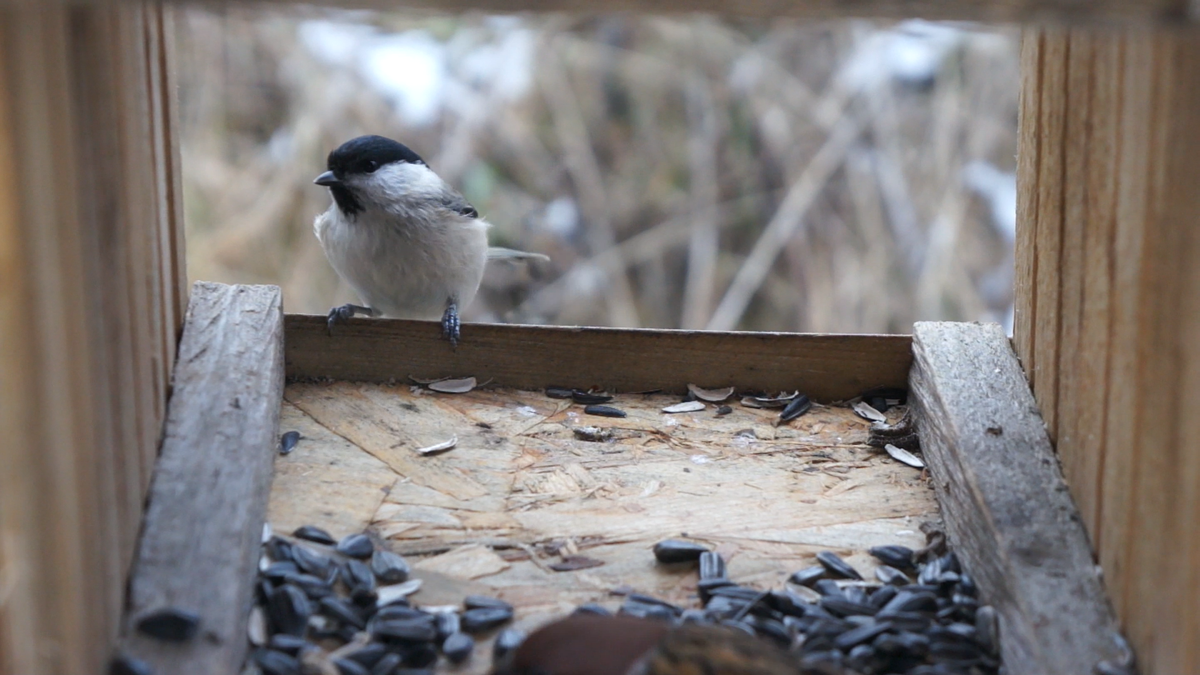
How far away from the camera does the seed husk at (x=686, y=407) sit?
221 cm

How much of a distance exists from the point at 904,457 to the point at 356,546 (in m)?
0.93

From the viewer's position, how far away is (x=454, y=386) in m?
2.24

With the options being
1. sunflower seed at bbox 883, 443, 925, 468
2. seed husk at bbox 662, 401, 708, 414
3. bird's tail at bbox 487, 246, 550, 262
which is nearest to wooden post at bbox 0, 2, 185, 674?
seed husk at bbox 662, 401, 708, 414

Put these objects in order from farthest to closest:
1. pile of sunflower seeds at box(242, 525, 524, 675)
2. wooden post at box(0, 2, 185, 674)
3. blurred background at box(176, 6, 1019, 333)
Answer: blurred background at box(176, 6, 1019, 333) < pile of sunflower seeds at box(242, 525, 524, 675) < wooden post at box(0, 2, 185, 674)

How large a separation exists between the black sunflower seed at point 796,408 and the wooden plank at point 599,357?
1.5 inches

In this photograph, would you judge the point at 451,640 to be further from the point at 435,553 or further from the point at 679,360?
the point at 679,360

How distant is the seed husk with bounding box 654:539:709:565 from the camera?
172 cm

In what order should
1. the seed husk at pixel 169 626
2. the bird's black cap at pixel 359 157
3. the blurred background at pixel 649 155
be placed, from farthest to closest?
the blurred background at pixel 649 155
the bird's black cap at pixel 359 157
the seed husk at pixel 169 626

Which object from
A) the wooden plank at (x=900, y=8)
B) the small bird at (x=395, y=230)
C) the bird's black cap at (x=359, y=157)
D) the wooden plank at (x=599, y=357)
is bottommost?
the wooden plank at (x=599, y=357)

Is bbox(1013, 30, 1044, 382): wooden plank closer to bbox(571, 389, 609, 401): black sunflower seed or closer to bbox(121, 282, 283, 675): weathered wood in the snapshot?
bbox(571, 389, 609, 401): black sunflower seed

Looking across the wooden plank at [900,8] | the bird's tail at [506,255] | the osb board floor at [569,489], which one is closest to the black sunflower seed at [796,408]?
the osb board floor at [569,489]

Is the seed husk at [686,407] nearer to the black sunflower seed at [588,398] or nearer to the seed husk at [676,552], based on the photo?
the black sunflower seed at [588,398]

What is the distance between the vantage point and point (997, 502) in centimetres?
167

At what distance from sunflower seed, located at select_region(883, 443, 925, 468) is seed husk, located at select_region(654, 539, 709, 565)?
468 millimetres
